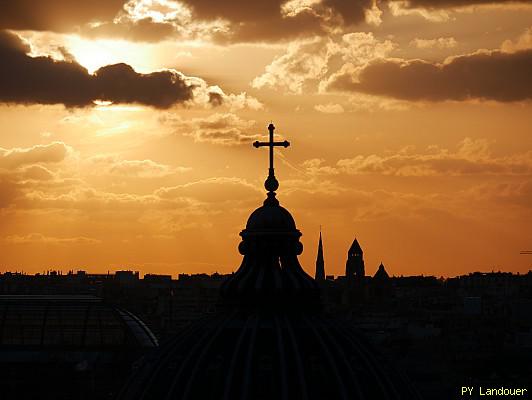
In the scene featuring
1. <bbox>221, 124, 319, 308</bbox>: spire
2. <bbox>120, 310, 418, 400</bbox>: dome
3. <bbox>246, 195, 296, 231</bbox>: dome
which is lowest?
<bbox>120, 310, 418, 400</bbox>: dome

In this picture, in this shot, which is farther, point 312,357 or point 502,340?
point 502,340

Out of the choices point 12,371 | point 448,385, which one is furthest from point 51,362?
point 448,385

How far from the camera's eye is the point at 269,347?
3703 centimetres

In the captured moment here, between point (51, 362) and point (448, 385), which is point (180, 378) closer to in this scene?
point (51, 362)

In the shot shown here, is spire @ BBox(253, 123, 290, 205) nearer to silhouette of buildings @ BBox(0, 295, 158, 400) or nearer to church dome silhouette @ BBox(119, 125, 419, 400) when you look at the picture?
church dome silhouette @ BBox(119, 125, 419, 400)

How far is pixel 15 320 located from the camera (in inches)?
3954

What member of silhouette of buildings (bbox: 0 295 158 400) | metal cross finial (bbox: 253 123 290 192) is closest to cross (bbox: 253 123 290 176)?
metal cross finial (bbox: 253 123 290 192)

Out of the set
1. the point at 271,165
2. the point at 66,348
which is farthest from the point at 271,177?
the point at 66,348

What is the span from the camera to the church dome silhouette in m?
36.1

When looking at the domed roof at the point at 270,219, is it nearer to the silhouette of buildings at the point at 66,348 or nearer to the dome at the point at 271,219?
the dome at the point at 271,219

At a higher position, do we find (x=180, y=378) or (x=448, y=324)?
(x=448, y=324)

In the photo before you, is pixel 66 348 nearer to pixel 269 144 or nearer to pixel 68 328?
pixel 68 328

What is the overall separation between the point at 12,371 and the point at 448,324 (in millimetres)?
107728

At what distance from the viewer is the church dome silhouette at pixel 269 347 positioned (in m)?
36.1
